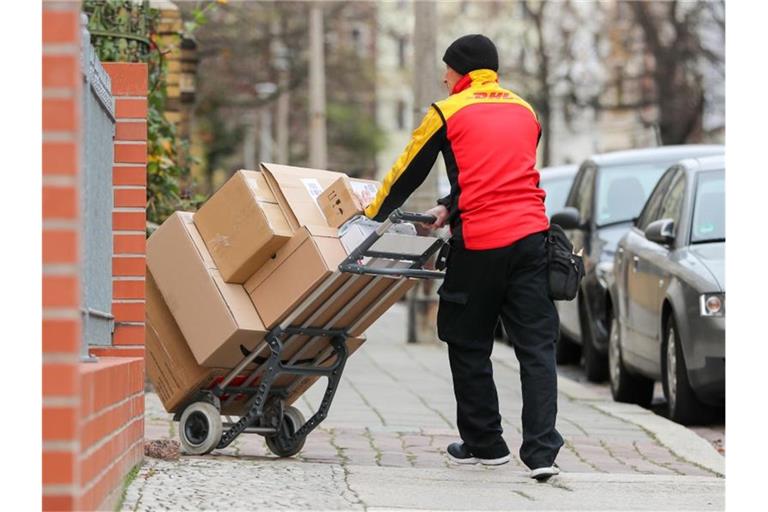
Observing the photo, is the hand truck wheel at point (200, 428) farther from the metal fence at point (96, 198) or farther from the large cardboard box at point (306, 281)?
the metal fence at point (96, 198)

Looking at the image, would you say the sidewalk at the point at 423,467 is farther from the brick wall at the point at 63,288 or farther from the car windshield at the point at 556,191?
the car windshield at the point at 556,191

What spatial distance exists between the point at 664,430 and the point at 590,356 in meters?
4.32

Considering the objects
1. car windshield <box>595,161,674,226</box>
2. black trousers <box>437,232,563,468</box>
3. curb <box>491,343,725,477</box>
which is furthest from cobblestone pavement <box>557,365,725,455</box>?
black trousers <box>437,232,563,468</box>

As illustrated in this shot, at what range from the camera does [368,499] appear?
5.68m

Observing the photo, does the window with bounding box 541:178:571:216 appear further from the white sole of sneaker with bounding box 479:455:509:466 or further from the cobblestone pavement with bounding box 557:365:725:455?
the white sole of sneaker with bounding box 479:455:509:466

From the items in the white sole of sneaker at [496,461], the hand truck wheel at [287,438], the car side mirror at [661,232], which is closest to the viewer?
the white sole of sneaker at [496,461]

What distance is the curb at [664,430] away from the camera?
26.6ft

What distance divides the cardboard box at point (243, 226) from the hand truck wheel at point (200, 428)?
587mm

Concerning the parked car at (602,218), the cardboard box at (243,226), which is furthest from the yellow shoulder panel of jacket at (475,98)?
the parked car at (602,218)

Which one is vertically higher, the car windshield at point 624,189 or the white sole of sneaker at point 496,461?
the car windshield at point 624,189

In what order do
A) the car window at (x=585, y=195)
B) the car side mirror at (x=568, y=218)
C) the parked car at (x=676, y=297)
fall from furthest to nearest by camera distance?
the car window at (x=585, y=195) < the car side mirror at (x=568, y=218) < the parked car at (x=676, y=297)

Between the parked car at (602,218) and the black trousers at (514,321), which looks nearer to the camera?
the black trousers at (514,321)

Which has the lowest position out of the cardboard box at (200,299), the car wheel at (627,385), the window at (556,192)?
the car wheel at (627,385)
